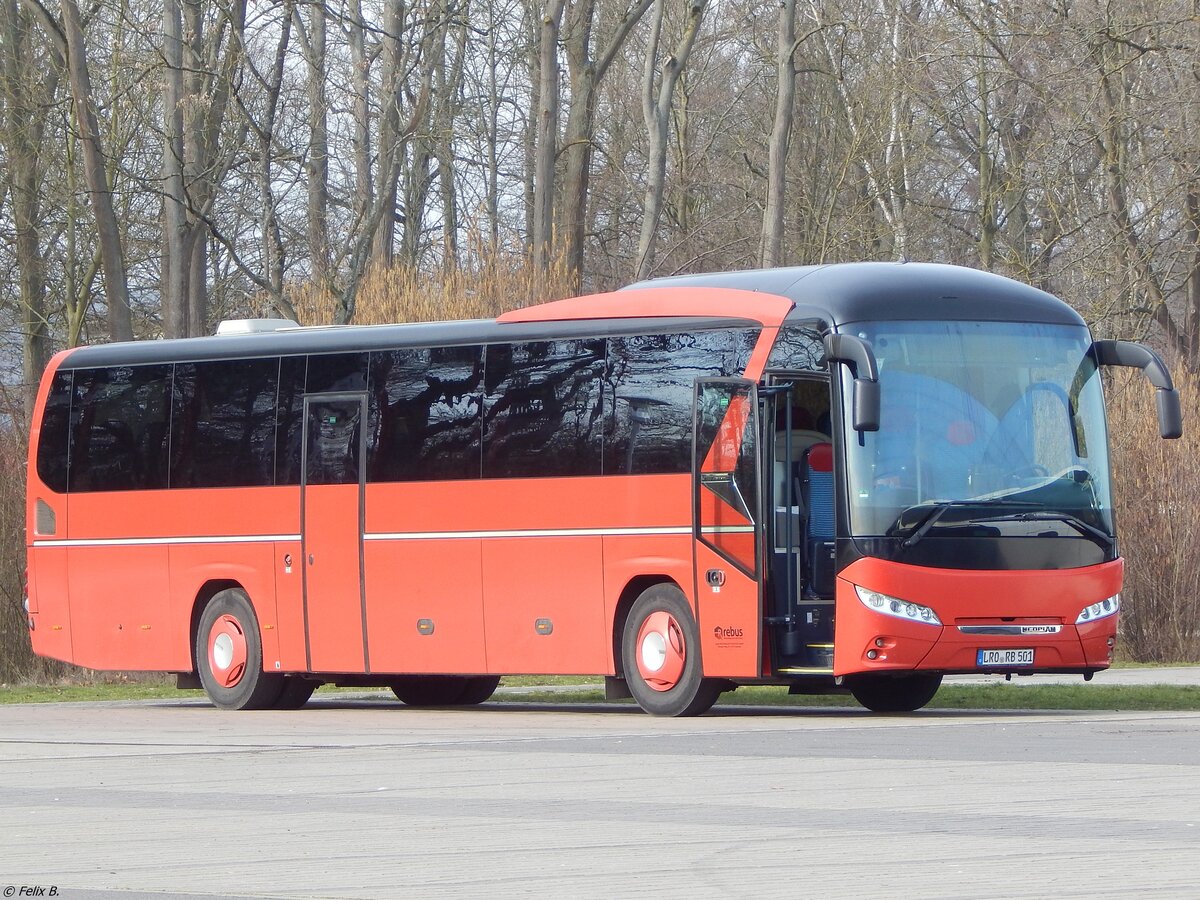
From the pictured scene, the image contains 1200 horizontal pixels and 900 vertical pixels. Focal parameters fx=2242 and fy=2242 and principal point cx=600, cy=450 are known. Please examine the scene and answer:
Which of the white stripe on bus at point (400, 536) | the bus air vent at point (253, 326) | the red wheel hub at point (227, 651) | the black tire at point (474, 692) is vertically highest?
the bus air vent at point (253, 326)

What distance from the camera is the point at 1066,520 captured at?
17.4 metres

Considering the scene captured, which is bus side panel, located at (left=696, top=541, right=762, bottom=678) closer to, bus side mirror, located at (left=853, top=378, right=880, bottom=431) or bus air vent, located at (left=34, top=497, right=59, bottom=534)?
bus side mirror, located at (left=853, top=378, right=880, bottom=431)

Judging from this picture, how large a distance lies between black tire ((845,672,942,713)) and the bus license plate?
6.22 ft

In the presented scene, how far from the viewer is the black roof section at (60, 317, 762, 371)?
18.4 meters

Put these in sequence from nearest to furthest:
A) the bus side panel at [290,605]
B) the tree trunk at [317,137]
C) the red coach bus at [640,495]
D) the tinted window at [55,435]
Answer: the red coach bus at [640,495]
the bus side panel at [290,605]
the tinted window at [55,435]
the tree trunk at [317,137]

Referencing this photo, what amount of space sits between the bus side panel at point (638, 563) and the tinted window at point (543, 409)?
69cm

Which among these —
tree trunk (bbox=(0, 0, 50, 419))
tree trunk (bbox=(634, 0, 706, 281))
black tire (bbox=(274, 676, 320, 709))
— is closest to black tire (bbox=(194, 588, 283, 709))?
black tire (bbox=(274, 676, 320, 709))

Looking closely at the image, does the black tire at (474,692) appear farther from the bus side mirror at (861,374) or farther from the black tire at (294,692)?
the bus side mirror at (861,374)

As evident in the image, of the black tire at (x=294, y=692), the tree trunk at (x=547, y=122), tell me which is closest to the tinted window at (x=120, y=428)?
the black tire at (x=294, y=692)

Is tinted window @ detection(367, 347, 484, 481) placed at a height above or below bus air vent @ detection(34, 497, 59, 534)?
above

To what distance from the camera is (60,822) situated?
10.7m

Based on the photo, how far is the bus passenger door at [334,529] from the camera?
20.2 metres

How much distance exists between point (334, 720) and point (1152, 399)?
1299 cm

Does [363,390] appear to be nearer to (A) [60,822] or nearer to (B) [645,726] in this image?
(B) [645,726]
